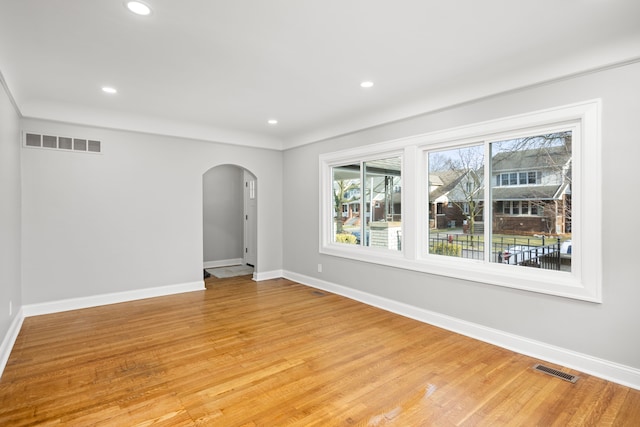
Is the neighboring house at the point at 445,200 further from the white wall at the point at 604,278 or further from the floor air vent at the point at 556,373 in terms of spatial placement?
the floor air vent at the point at 556,373

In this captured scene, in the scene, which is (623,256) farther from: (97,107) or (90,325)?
(97,107)

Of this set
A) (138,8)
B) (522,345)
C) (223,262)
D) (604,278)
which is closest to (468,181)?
(604,278)

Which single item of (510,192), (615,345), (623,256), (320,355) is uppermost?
(510,192)

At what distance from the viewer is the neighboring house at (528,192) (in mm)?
3035

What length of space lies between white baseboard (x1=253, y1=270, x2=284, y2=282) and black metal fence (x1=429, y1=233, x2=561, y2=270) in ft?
10.6

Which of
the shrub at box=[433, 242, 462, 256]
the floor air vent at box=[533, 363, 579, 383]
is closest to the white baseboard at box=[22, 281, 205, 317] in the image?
the shrub at box=[433, 242, 462, 256]

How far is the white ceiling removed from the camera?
2.22m

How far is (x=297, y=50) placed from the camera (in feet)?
9.15

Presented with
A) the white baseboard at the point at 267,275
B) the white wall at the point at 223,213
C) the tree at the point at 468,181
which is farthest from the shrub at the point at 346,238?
the white wall at the point at 223,213

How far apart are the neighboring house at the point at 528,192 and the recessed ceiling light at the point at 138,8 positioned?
3.29 m

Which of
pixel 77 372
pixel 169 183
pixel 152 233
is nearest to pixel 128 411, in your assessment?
pixel 77 372

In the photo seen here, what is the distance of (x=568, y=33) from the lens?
97.3 inches

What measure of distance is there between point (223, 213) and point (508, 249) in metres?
6.02

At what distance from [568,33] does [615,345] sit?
241 centimetres
